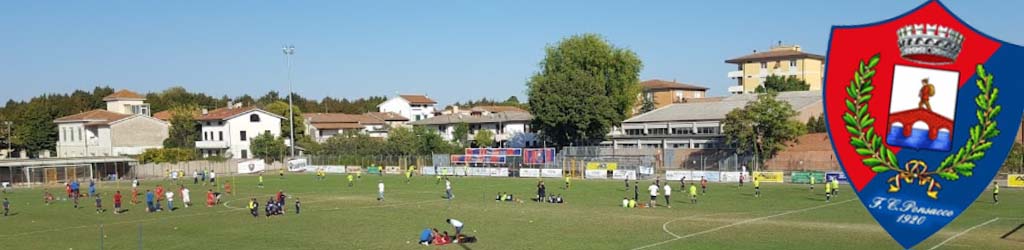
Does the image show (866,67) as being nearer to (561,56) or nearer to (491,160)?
(491,160)

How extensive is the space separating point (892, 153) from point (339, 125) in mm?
109575

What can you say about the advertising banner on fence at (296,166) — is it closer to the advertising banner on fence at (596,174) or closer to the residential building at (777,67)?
the advertising banner on fence at (596,174)

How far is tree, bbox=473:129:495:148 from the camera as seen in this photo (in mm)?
93688

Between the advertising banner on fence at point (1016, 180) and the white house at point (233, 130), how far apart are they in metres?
77.9

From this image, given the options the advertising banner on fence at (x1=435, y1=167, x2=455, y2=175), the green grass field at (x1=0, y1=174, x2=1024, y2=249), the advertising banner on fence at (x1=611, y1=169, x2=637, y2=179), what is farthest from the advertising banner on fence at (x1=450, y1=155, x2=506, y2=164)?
the green grass field at (x1=0, y1=174, x2=1024, y2=249)

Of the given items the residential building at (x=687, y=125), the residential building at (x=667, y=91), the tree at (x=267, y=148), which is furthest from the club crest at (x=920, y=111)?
the residential building at (x=667, y=91)

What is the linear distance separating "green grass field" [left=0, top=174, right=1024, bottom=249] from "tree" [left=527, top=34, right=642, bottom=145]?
30.1m

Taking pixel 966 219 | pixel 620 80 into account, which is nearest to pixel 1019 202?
pixel 966 219

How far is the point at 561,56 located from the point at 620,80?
691cm

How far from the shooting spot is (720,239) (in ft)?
87.4

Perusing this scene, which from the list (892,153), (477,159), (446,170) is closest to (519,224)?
(892,153)

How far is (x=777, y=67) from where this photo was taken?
11300 cm

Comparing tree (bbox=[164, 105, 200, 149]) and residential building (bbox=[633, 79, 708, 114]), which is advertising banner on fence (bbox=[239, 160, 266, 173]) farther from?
residential building (bbox=[633, 79, 708, 114])

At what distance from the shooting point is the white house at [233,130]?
324ft
